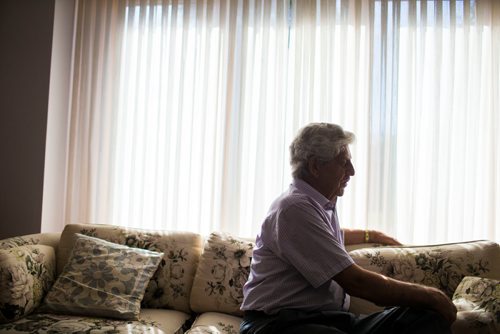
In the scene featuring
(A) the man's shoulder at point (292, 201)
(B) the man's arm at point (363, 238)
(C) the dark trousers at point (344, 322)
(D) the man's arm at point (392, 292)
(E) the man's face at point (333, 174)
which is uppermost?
(E) the man's face at point (333, 174)

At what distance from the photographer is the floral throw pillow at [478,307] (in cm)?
165

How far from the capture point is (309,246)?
1.55 m

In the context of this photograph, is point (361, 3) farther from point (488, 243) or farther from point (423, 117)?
point (488, 243)

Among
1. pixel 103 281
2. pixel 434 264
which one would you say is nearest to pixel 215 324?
pixel 103 281

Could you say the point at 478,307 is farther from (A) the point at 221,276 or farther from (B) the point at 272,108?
(B) the point at 272,108

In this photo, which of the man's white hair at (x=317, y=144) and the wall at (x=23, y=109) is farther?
the wall at (x=23, y=109)

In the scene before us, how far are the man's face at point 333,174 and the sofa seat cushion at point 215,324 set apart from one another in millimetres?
735

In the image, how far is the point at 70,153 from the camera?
3.07 m

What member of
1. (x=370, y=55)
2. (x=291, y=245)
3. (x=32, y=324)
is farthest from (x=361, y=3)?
(x=32, y=324)

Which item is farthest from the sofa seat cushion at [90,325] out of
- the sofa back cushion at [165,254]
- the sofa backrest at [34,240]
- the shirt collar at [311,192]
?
the shirt collar at [311,192]

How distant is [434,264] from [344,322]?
2.23 feet

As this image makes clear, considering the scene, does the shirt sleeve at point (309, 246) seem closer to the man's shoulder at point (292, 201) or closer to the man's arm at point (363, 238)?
the man's shoulder at point (292, 201)

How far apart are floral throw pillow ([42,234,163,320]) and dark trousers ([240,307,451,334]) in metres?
0.70

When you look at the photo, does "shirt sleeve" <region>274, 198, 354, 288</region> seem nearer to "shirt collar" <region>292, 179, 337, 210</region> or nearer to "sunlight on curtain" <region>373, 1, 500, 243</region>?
"shirt collar" <region>292, 179, 337, 210</region>
